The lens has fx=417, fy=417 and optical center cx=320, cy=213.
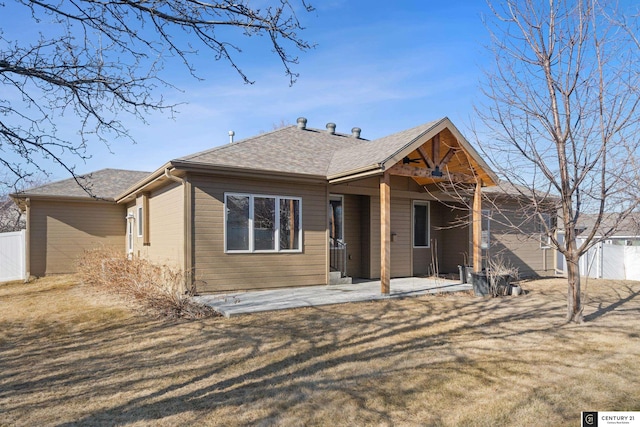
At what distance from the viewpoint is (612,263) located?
52.4 feet

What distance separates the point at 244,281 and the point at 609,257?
14.3m

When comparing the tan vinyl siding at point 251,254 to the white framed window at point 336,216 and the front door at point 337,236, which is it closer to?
the front door at point 337,236

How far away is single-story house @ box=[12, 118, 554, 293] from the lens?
9.16 meters

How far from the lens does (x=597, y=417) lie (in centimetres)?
353

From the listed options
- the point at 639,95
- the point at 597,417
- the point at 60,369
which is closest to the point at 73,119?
the point at 60,369

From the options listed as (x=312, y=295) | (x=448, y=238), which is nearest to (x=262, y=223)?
(x=312, y=295)

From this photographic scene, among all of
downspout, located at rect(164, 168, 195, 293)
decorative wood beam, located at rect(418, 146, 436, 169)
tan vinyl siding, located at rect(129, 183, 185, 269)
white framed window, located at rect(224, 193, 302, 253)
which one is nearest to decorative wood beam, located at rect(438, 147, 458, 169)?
decorative wood beam, located at rect(418, 146, 436, 169)

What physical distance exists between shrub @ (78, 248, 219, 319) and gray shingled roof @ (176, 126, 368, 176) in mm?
2520

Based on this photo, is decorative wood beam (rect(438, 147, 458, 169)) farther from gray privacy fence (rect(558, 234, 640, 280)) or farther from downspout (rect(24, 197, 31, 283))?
downspout (rect(24, 197, 31, 283))

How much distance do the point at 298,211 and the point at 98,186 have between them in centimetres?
1038

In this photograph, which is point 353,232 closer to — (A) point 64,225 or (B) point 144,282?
(B) point 144,282

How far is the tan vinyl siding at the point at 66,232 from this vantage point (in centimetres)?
1433

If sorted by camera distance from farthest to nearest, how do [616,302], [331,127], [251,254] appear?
[331,127] < [251,254] < [616,302]

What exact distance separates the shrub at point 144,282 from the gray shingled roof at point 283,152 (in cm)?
252
